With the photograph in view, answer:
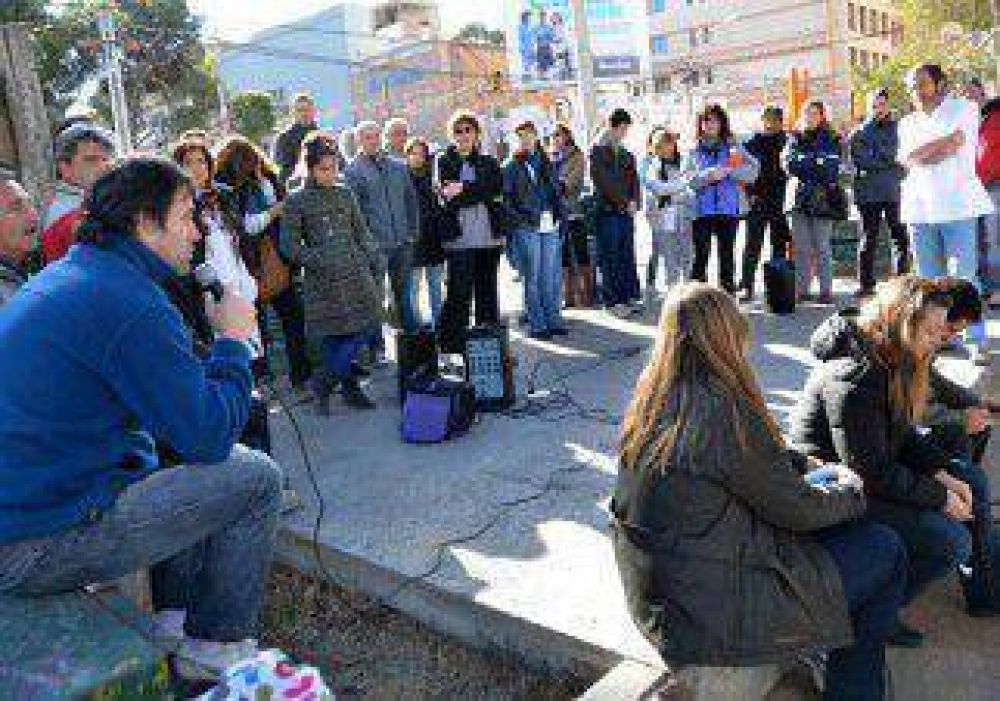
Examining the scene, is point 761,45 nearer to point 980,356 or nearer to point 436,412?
point 980,356

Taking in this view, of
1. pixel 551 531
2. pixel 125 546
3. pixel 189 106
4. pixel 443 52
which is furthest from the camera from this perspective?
pixel 443 52

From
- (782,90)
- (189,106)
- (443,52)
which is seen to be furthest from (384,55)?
(189,106)

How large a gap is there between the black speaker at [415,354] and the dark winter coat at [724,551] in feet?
12.8

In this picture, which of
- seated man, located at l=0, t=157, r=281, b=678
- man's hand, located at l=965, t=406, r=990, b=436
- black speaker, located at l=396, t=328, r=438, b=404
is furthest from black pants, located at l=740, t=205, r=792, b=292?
seated man, located at l=0, t=157, r=281, b=678

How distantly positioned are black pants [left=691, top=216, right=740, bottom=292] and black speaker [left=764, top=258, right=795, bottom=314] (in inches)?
21.2

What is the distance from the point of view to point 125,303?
9.02 feet

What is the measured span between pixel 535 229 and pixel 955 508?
18.0ft

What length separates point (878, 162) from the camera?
866 cm

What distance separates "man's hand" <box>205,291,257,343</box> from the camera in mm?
3117

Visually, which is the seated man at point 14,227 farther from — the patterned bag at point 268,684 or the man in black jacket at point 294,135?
the man in black jacket at point 294,135

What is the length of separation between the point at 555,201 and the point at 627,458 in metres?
6.13

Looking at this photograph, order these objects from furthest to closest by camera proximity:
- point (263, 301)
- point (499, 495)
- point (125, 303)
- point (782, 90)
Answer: point (782, 90) → point (263, 301) → point (499, 495) → point (125, 303)

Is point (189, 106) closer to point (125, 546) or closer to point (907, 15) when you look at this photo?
point (907, 15)

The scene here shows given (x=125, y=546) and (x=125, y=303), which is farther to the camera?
(x=125, y=546)
